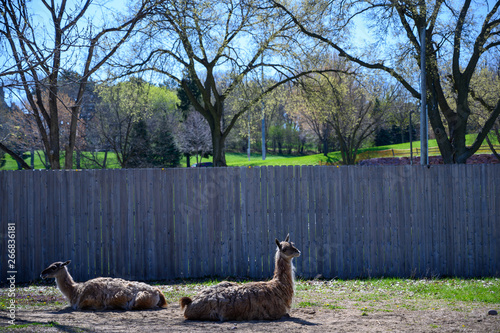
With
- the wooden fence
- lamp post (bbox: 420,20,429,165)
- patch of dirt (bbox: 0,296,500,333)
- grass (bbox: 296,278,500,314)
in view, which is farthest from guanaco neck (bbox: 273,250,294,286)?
lamp post (bbox: 420,20,429,165)

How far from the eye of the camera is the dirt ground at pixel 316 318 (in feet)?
17.8

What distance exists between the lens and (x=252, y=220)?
10070 millimetres

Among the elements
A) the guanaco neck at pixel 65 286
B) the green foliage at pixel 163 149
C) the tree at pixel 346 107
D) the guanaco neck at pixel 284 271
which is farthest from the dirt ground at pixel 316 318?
the green foliage at pixel 163 149

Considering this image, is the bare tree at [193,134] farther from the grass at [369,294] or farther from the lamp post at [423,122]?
the grass at [369,294]

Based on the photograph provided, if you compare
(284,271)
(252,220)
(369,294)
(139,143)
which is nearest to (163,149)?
(139,143)

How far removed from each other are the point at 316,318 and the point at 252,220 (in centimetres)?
415

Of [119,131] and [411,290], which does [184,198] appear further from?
[119,131]

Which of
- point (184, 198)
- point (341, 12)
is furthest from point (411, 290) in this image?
point (341, 12)

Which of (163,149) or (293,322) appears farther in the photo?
(163,149)

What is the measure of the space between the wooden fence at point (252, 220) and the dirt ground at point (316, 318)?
7.80ft

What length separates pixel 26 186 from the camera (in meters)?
10.0

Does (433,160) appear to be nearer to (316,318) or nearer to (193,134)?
(193,134)

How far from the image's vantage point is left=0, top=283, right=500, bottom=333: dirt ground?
213 inches

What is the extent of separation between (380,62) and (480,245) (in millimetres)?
8912
